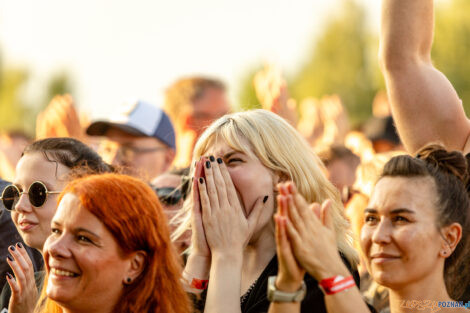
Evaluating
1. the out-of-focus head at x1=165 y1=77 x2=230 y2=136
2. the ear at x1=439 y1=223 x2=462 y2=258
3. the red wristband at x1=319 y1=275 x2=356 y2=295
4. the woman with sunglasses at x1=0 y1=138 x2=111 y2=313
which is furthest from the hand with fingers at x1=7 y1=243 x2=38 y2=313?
the out-of-focus head at x1=165 y1=77 x2=230 y2=136

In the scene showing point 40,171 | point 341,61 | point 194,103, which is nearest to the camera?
point 40,171

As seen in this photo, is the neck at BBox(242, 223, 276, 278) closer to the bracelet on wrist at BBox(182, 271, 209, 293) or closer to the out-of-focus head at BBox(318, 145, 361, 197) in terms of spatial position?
the bracelet on wrist at BBox(182, 271, 209, 293)

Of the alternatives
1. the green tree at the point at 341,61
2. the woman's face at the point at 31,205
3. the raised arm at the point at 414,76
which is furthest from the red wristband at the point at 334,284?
the green tree at the point at 341,61

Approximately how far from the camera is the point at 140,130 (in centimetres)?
613

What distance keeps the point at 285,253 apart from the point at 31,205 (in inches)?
65.5

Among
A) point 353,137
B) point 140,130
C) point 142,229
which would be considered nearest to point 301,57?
point 353,137

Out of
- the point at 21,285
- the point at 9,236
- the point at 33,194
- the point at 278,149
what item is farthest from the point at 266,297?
the point at 9,236

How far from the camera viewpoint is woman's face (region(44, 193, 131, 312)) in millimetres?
2990

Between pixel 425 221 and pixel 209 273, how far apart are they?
935 mm

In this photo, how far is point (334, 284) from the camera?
277 cm

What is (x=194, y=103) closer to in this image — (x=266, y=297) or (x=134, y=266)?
(x=266, y=297)

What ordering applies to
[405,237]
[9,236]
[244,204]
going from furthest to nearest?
[9,236]
[244,204]
[405,237]

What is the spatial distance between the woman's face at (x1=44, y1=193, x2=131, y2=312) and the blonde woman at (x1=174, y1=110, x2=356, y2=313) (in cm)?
43

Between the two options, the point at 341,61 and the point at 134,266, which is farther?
the point at 341,61
